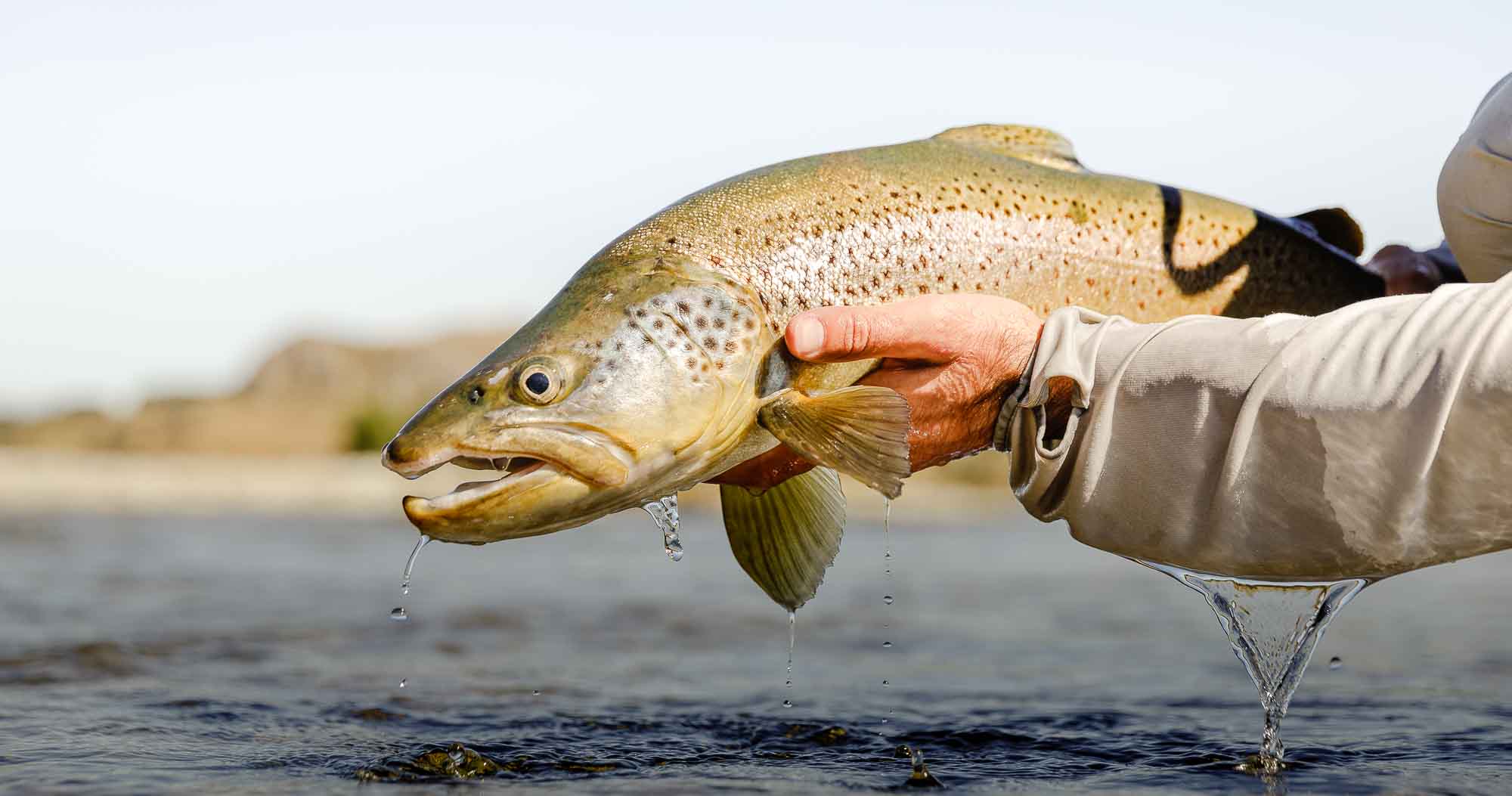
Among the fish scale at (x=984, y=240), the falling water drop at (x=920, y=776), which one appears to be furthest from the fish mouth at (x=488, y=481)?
the falling water drop at (x=920, y=776)

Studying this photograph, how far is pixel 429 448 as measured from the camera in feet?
9.59

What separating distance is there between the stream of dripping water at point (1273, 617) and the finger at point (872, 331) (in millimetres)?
644

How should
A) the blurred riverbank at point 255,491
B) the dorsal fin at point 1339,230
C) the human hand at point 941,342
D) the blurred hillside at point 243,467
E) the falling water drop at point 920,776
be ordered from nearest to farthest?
the human hand at point 941,342
the dorsal fin at point 1339,230
the falling water drop at point 920,776
the blurred riverbank at point 255,491
the blurred hillside at point 243,467

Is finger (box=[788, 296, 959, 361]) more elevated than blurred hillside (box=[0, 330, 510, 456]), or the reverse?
blurred hillside (box=[0, 330, 510, 456])

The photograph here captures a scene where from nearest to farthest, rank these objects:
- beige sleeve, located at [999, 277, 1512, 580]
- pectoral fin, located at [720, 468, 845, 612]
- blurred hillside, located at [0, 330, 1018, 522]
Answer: beige sleeve, located at [999, 277, 1512, 580], pectoral fin, located at [720, 468, 845, 612], blurred hillside, located at [0, 330, 1018, 522]

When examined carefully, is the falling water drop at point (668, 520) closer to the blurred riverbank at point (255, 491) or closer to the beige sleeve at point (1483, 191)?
the beige sleeve at point (1483, 191)

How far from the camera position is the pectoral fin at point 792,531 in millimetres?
3561

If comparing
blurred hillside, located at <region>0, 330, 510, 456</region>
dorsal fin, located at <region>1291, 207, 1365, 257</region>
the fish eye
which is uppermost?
blurred hillside, located at <region>0, 330, 510, 456</region>

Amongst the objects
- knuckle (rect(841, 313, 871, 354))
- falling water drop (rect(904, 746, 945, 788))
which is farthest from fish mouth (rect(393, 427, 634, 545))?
falling water drop (rect(904, 746, 945, 788))

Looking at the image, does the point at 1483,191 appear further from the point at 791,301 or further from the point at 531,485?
the point at 531,485

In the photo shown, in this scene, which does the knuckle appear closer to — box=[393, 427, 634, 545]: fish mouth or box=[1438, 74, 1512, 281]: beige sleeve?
box=[393, 427, 634, 545]: fish mouth

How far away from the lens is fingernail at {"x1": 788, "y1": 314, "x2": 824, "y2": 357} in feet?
9.98

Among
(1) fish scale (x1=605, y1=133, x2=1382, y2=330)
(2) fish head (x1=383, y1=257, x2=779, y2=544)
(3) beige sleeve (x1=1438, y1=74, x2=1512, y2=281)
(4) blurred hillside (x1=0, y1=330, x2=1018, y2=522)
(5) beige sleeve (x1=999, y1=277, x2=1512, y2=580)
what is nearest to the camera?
(5) beige sleeve (x1=999, y1=277, x2=1512, y2=580)

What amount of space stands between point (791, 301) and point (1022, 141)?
83 centimetres
